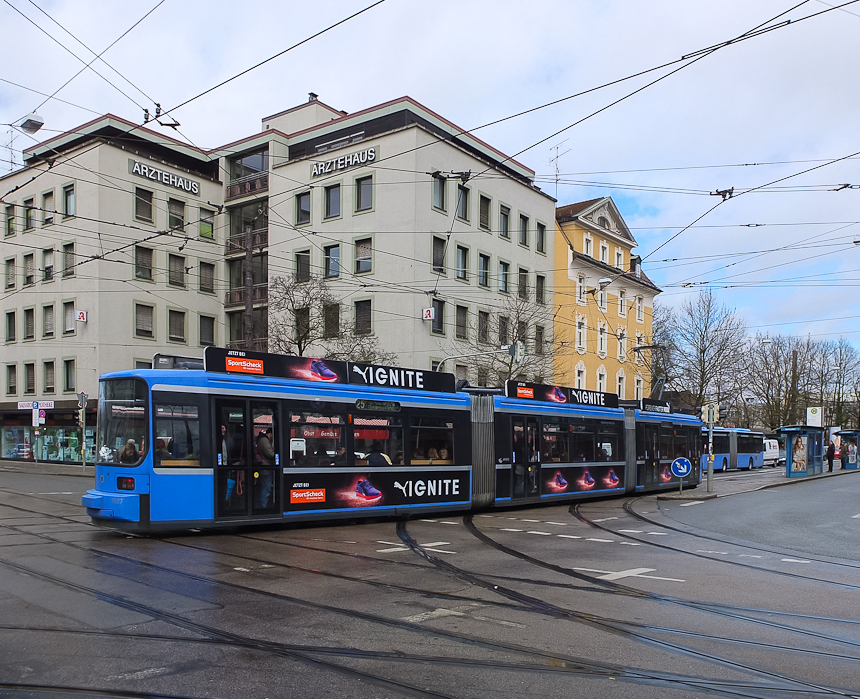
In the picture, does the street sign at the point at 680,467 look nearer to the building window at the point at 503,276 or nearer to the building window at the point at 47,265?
the building window at the point at 503,276

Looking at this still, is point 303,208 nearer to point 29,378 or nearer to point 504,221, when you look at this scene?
point 504,221

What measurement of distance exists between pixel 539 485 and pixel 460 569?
10380 mm

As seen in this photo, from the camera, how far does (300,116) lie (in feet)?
145

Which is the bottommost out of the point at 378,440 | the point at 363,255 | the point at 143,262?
the point at 378,440

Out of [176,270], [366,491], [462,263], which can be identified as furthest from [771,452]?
[366,491]

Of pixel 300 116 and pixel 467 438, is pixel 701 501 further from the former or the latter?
pixel 300 116

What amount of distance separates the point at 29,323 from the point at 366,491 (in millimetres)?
33434

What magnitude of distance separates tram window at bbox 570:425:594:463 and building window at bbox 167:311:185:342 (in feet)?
84.0

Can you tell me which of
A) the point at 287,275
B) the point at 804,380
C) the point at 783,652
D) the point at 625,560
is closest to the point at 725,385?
the point at 804,380

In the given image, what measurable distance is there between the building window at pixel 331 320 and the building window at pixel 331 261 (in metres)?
2.85

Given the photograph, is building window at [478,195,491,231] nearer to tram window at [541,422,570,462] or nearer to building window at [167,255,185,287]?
building window at [167,255,185,287]

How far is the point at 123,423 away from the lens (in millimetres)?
12617

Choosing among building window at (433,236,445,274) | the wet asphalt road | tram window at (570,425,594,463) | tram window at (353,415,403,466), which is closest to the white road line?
the wet asphalt road

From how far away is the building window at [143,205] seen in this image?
38781 millimetres
